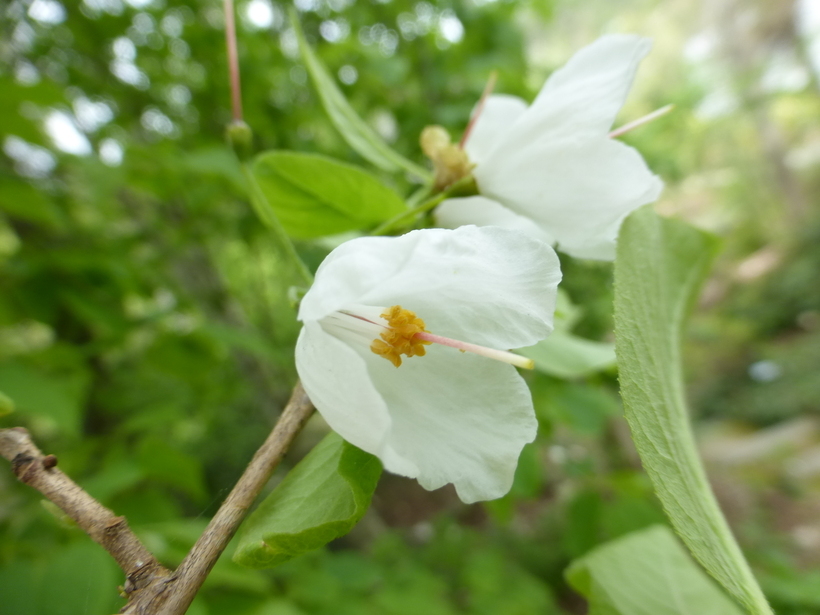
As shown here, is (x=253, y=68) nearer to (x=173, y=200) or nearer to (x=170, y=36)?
(x=170, y=36)

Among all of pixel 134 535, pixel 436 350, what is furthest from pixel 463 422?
pixel 134 535

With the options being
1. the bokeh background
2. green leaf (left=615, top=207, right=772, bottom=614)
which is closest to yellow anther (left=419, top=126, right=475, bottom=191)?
green leaf (left=615, top=207, right=772, bottom=614)

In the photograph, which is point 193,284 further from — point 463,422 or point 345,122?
point 463,422

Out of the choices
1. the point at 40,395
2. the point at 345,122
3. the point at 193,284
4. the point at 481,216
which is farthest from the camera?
the point at 193,284

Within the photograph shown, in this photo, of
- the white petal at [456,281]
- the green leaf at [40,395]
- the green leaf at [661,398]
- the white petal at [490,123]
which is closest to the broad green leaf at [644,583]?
the green leaf at [661,398]

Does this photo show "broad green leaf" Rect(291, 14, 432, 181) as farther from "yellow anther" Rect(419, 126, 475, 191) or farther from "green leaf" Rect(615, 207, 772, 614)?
"green leaf" Rect(615, 207, 772, 614)

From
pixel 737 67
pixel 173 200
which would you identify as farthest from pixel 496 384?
pixel 737 67
